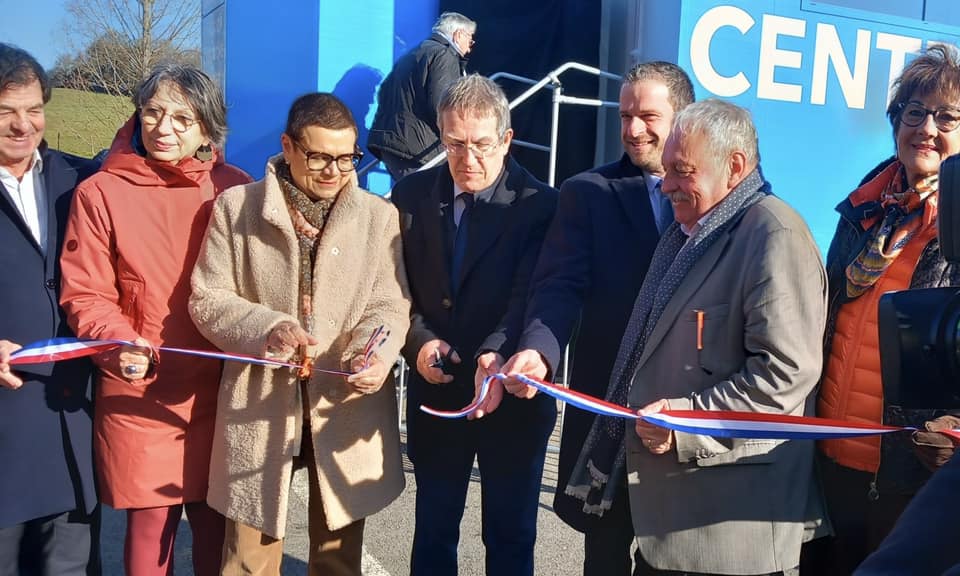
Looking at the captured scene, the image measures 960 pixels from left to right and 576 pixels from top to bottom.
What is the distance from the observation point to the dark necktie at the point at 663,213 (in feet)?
8.99

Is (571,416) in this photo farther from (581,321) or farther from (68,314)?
(68,314)

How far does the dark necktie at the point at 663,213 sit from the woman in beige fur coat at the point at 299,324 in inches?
35.8

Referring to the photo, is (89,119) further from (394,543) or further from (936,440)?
(936,440)

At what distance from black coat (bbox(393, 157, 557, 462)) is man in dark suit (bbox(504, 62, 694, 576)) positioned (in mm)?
112

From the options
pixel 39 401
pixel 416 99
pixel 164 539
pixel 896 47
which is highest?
pixel 896 47

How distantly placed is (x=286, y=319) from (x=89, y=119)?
551 inches

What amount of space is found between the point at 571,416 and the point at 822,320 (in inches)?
37.2

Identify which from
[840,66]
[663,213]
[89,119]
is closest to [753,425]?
A: [663,213]

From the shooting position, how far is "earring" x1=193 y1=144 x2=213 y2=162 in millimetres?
2783

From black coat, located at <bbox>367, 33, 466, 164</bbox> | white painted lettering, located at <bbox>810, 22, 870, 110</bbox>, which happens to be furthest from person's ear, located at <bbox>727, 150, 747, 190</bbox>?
white painted lettering, located at <bbox>810, 22, 870, 110</bbox>

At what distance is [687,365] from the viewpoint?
223 cm

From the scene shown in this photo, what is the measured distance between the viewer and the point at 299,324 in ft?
8.45

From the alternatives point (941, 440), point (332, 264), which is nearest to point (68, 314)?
point (332, 264)

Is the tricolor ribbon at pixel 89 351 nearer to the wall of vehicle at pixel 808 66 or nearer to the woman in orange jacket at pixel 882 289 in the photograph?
→ the woman in orange jacket at pixel 882 289
